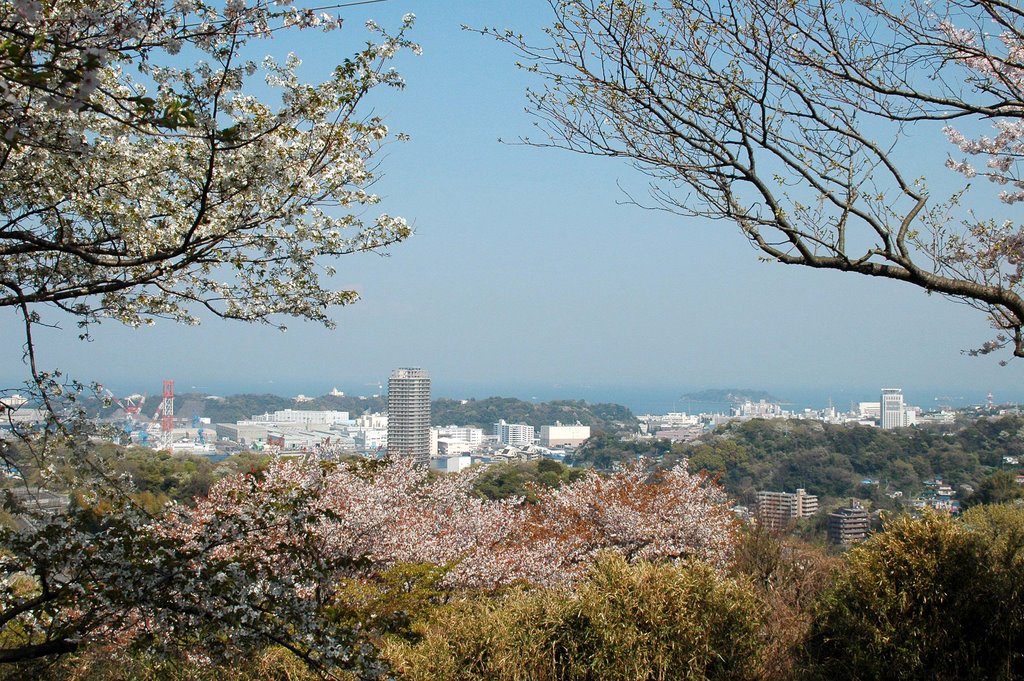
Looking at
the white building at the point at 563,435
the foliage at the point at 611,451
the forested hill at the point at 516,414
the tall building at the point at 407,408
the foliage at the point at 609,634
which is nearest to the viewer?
the foliage at the point at 609,634

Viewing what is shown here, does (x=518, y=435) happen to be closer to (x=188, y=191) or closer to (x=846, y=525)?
(x=846, y=525)

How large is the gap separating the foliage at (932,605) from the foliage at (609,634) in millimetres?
682

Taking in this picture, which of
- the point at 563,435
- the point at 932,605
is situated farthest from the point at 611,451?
the point at 932,605

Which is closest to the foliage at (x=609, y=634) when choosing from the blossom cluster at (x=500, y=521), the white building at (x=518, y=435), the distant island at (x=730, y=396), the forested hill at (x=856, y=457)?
the blossom cluster at (x=500, y=521)

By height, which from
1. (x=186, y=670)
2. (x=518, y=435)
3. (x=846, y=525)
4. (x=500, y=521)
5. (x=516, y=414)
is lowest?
(x=518, y=435)

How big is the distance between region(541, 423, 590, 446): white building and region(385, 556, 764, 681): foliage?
151 feet

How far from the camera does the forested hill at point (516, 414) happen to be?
5972 centimetres

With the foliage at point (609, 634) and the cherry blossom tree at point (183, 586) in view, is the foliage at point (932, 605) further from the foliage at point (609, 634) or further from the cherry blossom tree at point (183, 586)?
the cherry blossom tree at point (183, 586)

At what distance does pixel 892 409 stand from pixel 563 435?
65.4 feet

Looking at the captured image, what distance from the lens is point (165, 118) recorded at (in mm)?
1681

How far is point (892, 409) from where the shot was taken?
42.3 m

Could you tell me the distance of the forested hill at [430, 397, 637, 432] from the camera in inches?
2351

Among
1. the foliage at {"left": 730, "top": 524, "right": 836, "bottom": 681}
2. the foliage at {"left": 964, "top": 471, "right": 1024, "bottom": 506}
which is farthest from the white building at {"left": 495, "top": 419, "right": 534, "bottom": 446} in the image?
the foliage at {"left": 730, "top": 524, "right": 836, "bottom": 681}

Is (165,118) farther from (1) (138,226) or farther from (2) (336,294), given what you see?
(2) (336,294)
